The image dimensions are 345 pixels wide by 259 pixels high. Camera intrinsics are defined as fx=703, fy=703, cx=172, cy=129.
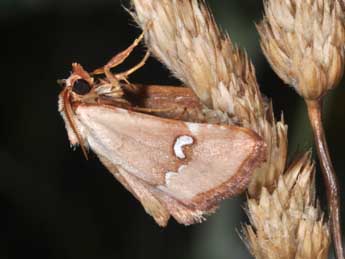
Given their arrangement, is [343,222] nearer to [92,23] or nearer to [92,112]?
[92,112]

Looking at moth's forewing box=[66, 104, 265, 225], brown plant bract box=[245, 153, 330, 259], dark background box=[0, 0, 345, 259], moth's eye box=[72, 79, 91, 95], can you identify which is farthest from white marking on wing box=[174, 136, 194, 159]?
dark background box=[0, 0, 345, 259]

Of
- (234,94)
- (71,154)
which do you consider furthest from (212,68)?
(71,154)

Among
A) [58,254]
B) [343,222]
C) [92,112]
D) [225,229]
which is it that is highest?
[92,112]

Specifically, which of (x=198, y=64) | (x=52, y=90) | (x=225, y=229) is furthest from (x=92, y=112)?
(x=52, y=90)

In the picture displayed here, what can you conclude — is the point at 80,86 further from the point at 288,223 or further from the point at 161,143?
the point at 288,223

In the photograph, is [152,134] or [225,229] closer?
[152,134]

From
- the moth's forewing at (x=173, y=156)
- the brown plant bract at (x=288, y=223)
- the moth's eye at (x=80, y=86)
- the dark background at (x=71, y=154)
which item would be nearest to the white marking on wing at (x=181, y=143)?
the moth's forewing at (x=173, y=156)

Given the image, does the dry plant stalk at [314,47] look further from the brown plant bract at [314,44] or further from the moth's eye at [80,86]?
the moth's eye at [80,86]

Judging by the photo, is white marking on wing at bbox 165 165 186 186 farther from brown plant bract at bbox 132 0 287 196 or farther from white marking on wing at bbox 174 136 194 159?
brown plant bract at bbox 132 0 287 196
